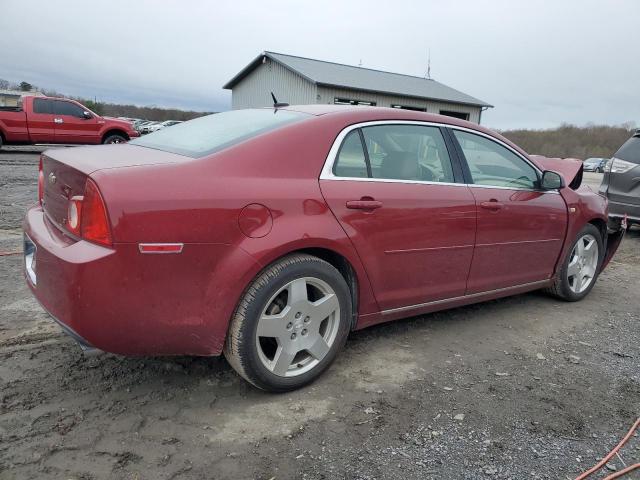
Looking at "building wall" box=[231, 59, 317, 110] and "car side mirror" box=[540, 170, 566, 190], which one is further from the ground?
"building wall" box=[231, 59, 317, 110]

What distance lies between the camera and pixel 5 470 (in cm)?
208

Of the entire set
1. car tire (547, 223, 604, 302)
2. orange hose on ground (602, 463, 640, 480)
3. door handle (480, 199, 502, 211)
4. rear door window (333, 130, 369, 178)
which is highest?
rear door window (333, 130, 369, 178)

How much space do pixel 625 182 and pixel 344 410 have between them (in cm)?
643

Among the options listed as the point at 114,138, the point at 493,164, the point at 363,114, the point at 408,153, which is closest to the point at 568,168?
the point at 493,164

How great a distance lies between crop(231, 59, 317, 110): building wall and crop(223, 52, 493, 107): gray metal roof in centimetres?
39

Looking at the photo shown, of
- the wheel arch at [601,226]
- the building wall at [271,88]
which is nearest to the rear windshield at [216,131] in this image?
the wheel arch at [601,226]

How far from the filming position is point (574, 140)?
67438mm

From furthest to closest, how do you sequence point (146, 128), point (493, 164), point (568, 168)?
point (146, 128), point (568, 168), point (493, 164)

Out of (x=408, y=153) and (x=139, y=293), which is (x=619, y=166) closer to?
(x=408, y=153)

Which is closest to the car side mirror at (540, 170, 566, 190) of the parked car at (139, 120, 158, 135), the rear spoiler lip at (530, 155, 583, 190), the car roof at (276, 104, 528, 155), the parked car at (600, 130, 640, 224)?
the rear spoiler lip at (530, 155, 583, 190)

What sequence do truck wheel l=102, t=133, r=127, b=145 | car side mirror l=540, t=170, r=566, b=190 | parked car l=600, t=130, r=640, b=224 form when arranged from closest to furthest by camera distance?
car side mirror l=540, t=170, r=566, b=190 < parked car l=600, t=130, r=640, b=224 < truck wheel l=102, t=133, r=127, b=145

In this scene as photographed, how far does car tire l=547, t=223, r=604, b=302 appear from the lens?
4445 mm

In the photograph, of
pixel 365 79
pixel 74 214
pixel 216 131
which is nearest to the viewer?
pixel 74 214

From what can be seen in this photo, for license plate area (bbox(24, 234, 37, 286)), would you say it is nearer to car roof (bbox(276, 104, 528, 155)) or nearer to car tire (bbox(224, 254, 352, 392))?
car tire (bbox(224, 254, 352, 392))
